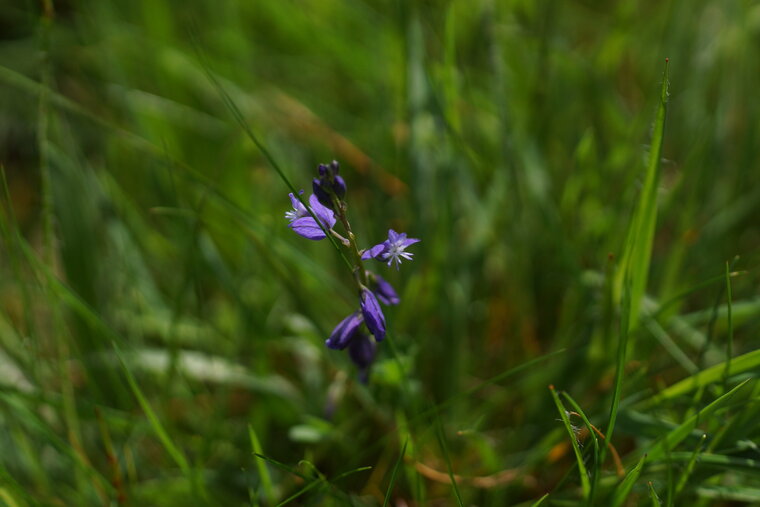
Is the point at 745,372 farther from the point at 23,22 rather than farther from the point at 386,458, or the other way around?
the point at 23,22

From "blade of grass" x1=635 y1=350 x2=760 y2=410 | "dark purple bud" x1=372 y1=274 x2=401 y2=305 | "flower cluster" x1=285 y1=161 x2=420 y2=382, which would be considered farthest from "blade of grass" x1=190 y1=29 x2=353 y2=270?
"blade of grass" x1=635 y1=350 x2=760 y2=410

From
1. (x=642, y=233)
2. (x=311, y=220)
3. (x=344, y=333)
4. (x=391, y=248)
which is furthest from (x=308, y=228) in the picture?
(x=642, y=233)

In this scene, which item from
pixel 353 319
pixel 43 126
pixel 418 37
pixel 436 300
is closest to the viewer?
pixel 353 319

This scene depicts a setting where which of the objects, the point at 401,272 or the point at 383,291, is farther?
the point at 401,272

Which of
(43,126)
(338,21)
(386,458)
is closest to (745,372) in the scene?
(386,458)

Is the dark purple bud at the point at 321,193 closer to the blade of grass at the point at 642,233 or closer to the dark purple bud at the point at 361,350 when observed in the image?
the dark purple bud at the point at 361,350

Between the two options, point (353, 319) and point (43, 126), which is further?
point (43, 126)

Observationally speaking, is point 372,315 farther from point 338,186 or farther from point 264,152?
point 264,152
